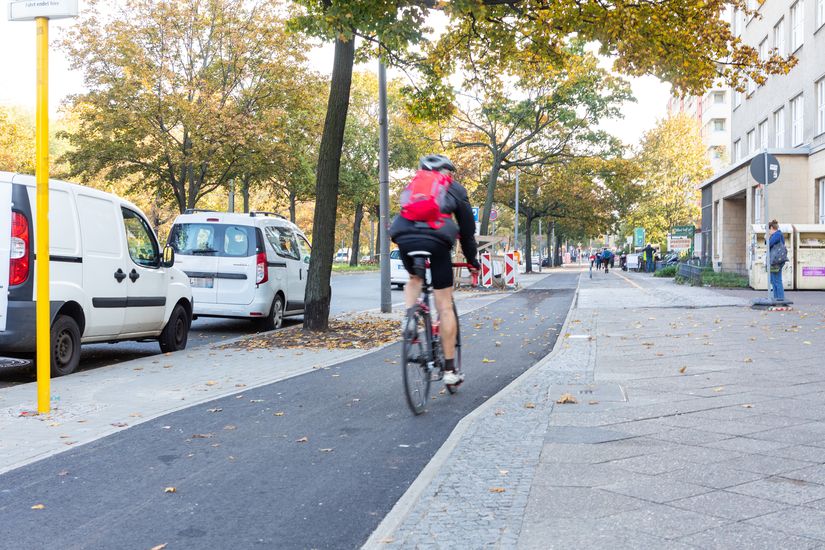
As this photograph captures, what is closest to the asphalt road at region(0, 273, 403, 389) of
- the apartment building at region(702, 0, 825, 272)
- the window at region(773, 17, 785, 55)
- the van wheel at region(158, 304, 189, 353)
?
the van wheel at region(158, 304, 189, 353)

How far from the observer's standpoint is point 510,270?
30078 millimetres

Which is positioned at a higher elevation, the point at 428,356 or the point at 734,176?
the point at 734,176

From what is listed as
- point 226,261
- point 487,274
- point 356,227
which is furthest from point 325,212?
point 356,227

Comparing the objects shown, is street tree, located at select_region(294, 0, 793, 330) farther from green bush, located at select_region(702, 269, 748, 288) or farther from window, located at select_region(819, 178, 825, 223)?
window, located at select_region(819, 178, 825, 223)

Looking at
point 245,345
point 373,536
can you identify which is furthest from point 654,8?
point 373,536

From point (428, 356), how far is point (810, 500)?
308 cm

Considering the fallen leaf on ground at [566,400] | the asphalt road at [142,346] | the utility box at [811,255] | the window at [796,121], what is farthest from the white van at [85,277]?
the window at [796,121]

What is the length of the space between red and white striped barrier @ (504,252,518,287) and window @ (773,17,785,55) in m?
12.7

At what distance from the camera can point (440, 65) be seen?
1589cm

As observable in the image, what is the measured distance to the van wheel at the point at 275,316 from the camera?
13.5 meters

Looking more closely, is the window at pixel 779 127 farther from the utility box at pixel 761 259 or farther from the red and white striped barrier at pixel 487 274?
the red and white striped barrier at pixel 487 274

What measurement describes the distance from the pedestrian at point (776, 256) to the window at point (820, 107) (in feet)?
38.7

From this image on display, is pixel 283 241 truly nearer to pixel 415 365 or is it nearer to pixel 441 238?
pixel 415 365

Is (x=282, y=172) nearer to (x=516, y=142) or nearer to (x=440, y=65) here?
(x=516, y=142)
